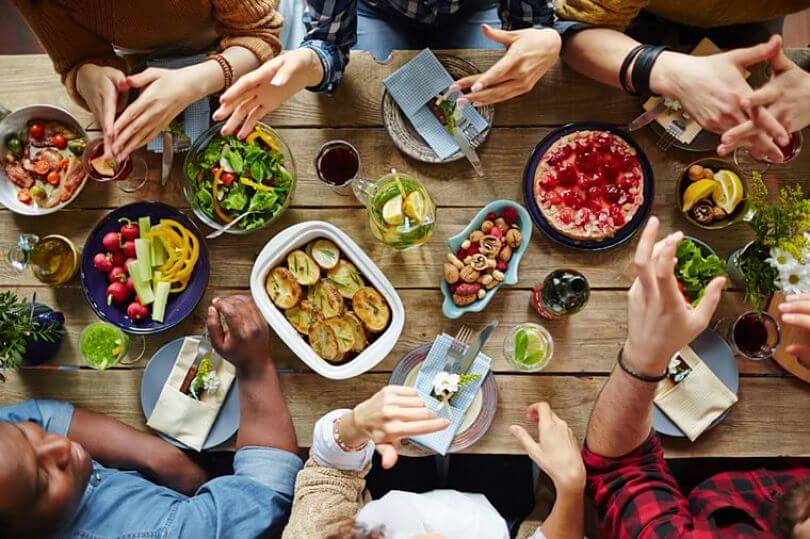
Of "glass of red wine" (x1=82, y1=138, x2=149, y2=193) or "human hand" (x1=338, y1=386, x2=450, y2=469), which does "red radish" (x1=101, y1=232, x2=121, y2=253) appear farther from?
"human hand" (x1=338, y1=386, x2=450, y2=469)

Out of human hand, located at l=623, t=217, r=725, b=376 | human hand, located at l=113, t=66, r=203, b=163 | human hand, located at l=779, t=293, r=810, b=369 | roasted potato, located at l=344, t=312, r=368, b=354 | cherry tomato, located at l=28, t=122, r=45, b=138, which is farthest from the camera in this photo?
cherry tomato, located at l=28, t=122, r=45, b=138

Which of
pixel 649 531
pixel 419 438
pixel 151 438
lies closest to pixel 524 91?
pixel 419 438

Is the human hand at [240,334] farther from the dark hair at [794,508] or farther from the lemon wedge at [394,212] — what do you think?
the dark hair at [794,508]

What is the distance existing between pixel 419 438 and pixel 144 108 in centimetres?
116

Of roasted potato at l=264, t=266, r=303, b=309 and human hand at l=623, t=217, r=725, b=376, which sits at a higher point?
human hand at l=623, t=217, r=725, b=376

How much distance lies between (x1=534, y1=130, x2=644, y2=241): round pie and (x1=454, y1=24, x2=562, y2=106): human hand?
214 mm

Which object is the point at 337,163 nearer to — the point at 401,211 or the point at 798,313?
the point at 401,211

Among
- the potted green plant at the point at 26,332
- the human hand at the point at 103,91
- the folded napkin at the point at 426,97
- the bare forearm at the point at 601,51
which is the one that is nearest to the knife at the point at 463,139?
the folded napkin at the point at 426,97

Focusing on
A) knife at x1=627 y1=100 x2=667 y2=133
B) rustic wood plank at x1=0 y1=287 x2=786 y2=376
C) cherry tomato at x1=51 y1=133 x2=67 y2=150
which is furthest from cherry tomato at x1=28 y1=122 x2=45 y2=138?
knife at x1=627 y1=100 x2=667 y2=133

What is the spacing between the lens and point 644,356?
1.48m

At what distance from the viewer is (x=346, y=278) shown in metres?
1.69

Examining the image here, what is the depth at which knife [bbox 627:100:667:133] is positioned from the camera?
1673 millimetres

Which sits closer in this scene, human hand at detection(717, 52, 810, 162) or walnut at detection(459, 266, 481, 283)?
human hand at detection(717, 52, 810, 162)

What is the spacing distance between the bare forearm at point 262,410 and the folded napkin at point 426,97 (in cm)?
81
